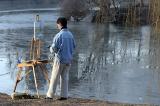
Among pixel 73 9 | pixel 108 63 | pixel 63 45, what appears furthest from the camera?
pixel 73 9

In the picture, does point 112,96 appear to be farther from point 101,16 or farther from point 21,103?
point 21,103

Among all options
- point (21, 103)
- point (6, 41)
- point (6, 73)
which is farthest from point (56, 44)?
point (6, 41)

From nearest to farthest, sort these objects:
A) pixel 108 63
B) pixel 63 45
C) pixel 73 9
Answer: pixel 63 45 → pixel 108 63 → pixel 73 9

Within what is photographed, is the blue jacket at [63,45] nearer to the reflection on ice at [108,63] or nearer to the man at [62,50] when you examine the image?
the man at [62,50]

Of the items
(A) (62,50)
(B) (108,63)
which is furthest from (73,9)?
(A) (62,50)

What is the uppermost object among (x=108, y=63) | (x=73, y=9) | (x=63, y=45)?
(x=63, y=45)

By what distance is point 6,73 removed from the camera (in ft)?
63.9

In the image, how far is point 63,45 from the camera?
9.46m

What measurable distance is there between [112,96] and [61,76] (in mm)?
6074

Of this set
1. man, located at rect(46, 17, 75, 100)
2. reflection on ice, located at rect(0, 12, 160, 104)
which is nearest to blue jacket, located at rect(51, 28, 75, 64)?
man, located at rect(46, 17, 75, 100)

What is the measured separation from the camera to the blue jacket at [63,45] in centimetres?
945

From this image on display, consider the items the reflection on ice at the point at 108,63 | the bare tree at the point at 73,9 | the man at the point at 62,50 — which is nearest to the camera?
the man at the point at 62,50

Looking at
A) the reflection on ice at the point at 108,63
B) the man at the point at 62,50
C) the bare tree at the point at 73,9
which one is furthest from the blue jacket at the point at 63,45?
the bare tree at the point at 73,9

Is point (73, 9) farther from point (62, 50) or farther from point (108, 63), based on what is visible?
point (62, 50)
